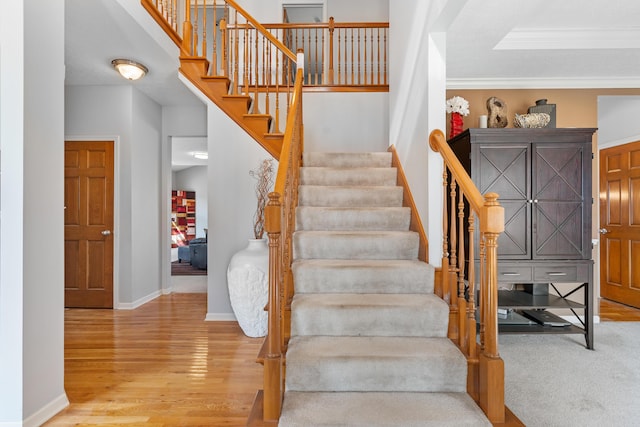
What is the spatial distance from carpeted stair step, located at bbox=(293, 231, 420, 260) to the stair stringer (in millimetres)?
1400

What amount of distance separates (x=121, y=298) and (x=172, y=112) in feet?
8.67

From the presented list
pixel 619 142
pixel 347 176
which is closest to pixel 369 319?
pixel 347 176

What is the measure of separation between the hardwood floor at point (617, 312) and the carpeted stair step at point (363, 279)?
10.1 ft

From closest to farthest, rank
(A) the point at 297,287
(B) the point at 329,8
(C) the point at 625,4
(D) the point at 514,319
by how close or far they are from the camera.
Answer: (A) the point at 297,287, (C) the point at 625,4, (D) the point at 514,319, (B) the point at 329,8

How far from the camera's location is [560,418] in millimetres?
2068

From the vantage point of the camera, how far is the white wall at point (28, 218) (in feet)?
6.23

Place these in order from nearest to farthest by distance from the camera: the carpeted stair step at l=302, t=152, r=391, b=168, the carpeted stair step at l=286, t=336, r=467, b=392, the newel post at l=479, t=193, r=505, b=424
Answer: the newel post at l=479, t=193, r=505, b=424, the carpeted stair step at l=286, t=336, r=467, b=392, the carpeted stair step at l=302, t=152, r=391, b=168

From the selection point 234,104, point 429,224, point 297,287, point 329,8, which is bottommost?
point 297,287

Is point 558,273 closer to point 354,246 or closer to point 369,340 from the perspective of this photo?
point 354,246

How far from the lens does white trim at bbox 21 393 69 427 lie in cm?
193

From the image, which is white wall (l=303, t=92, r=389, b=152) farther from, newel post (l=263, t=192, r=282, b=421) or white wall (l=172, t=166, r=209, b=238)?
white wall (l=172, t=166, r=209, b=238)

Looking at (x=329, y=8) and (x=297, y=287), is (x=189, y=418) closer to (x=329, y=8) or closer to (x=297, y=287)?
(x=297, y=287)

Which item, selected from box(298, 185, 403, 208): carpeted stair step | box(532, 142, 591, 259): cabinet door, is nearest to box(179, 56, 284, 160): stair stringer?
box(298, 185, 403, 208): carpeted stair step

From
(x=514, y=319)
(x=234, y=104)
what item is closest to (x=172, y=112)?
(x=234, y=104)
